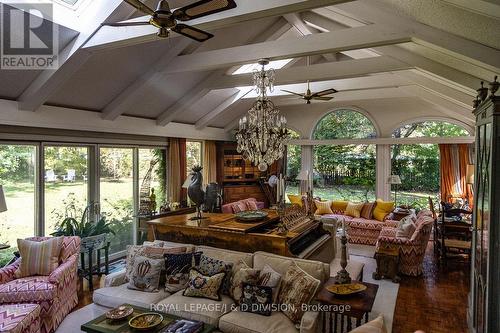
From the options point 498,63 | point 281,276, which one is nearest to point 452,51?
point 498,63

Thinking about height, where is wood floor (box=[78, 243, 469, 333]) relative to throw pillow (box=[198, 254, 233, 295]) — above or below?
below

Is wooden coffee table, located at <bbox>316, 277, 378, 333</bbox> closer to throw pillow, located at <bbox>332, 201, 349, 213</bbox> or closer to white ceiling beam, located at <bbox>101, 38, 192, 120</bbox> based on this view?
white ceiling beam, located at <bbox>101, 38, 192, 120</bbox>

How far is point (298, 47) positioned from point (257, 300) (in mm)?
2982

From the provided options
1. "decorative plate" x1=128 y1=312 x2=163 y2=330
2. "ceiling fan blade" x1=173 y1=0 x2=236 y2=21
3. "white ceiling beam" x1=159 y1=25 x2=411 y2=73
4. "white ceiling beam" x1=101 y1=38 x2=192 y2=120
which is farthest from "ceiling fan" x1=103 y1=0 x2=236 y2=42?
"white ceiling beam" x1=101 y1=38 x2=192 y2=120

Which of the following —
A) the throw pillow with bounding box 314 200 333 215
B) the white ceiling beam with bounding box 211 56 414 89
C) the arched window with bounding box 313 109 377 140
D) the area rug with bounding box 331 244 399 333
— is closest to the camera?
the area rug with bounding box 331 244 399 333

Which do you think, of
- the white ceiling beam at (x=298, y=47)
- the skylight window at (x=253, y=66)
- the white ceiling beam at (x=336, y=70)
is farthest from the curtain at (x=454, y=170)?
the white ceiling beam at (x=298, y=47)

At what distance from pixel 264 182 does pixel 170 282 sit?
5995 mm

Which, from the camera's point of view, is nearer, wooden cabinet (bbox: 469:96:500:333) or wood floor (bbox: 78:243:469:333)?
wooden cabinet (bbox: 469:96:500:333)

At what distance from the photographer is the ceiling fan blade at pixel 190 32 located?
2.64 m

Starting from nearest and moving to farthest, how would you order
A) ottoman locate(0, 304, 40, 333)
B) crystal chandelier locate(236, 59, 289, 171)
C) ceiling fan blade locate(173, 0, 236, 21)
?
1. ceiling fan blade locate(173, 0, 236, 21)
2. ottoman locate(0, 304, 40, 333)
3. crystal chandelier locate(236, 59, 289, 171)

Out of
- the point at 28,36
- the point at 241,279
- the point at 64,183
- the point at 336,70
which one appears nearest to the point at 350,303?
the point at 241,279

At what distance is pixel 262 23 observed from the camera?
19.2ft

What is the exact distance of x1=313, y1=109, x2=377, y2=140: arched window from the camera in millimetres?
8547

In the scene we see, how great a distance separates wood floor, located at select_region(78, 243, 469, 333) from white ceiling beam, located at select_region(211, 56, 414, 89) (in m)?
3.15
